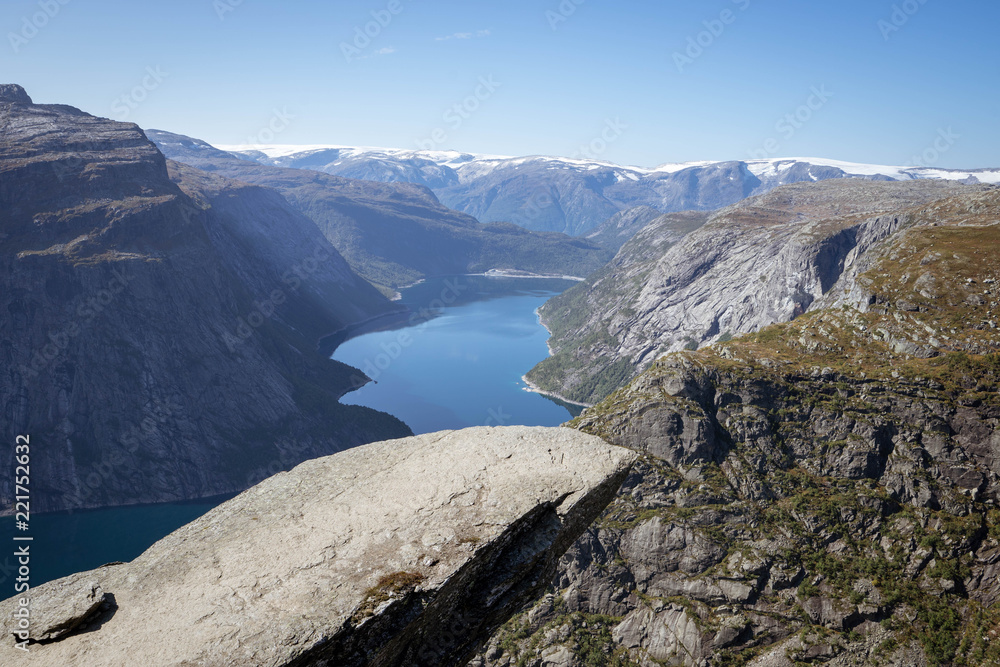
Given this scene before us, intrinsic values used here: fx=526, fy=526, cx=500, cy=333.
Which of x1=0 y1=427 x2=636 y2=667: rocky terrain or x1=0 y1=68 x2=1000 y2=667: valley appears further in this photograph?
x1=0 y1=68 x2=1000 y2=667: valley

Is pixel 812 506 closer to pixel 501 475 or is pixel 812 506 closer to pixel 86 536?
pixel 501 475

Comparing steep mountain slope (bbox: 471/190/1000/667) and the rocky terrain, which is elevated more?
the rocky terrain

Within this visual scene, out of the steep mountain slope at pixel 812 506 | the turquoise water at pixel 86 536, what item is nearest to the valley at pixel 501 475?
the steep mountain slope at pixel 812 506

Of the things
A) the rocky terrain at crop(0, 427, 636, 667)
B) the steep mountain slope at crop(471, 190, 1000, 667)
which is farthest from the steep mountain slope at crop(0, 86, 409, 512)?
the rocky terrain at crop(0, 427, 636, 667)

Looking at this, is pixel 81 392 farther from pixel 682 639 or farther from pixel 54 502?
pixel 682 639

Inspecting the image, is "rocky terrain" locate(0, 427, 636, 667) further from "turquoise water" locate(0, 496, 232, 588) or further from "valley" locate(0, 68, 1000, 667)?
"turquoise water" locate(0, 496, 232, 588)

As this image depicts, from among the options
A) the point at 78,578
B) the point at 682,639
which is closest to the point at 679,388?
the point at 682,639

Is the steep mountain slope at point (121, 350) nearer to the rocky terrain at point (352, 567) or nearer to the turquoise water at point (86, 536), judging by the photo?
the turquoise water at point (86, 536)
